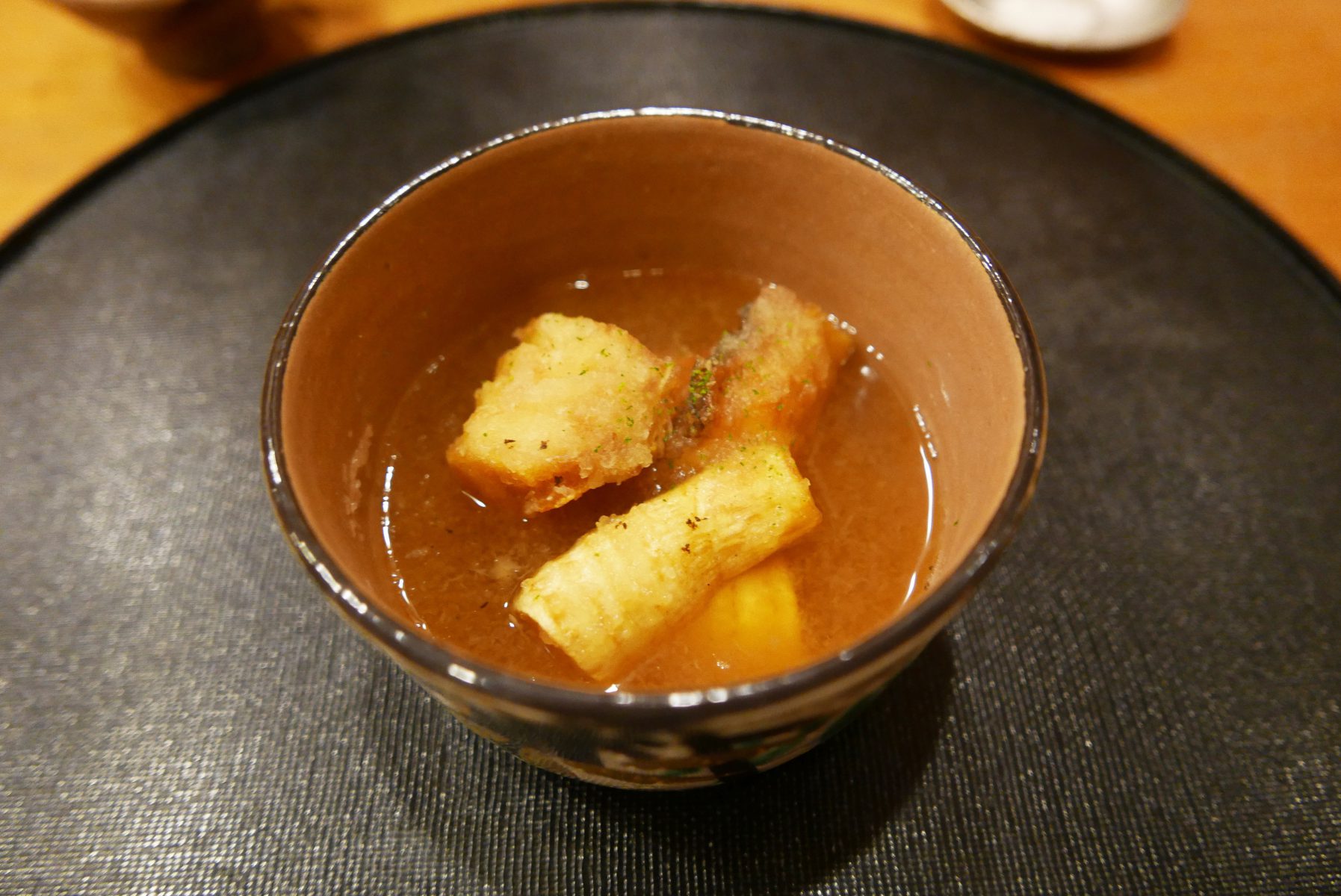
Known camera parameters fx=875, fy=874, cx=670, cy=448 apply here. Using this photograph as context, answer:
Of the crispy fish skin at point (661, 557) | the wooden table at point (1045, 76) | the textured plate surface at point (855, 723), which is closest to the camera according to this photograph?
the crispy fish skin at point (661, 557)

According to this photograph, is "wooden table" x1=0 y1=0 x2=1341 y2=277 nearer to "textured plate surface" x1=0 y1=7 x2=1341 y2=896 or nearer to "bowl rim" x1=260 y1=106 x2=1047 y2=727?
"textured plate surface" x1=0 y1=7 x2=1341 y2=896

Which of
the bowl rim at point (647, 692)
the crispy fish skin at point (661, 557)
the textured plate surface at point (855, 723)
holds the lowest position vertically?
the textured plate surface at point (855, 723)

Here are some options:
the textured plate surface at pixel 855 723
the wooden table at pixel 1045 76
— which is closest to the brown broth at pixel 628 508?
the textured plate surface at pixel 855 723

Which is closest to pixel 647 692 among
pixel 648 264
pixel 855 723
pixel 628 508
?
pixel 628 508

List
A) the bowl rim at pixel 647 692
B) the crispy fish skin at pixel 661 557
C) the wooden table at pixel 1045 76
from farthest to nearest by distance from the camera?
1. the wooden table at pixel 1045 76
2. the crispy fish skin at pixel 661 557
3. the bowl rim at pixel 647 692

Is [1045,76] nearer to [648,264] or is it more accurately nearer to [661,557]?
[648,264]

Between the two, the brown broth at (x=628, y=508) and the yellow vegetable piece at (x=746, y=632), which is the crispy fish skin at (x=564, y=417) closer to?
the brown broth at (x=628, y=508)
